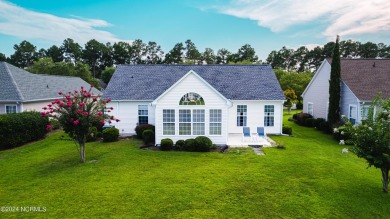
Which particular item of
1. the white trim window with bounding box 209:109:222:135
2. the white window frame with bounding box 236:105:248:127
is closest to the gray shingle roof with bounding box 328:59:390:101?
the white window frame with bounding box 236:105:248:127

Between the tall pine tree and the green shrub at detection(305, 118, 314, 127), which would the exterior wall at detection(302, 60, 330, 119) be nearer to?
the green shrub at detection(305, 118, 314, 127)

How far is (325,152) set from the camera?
1586 cm

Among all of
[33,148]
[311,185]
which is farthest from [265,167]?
[33,148]

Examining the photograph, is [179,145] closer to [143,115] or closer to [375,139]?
[143,115]

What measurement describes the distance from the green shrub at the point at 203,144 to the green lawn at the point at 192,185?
72 cm

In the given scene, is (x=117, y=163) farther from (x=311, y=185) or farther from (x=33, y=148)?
(x=311, y=185)

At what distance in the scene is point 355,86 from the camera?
2162 centimetres

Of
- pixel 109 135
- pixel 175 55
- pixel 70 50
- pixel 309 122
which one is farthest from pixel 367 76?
pixel 70 50

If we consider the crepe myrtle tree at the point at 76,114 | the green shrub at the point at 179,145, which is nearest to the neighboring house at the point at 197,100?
the green shrub at the point at 179,145

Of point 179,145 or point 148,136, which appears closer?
point 179,145

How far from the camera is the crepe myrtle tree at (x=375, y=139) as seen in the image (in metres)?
8.59

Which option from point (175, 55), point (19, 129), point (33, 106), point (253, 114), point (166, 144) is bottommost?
point (166, 144)

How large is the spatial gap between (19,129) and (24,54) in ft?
255

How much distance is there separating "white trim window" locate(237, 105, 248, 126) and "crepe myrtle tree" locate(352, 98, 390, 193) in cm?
1206
